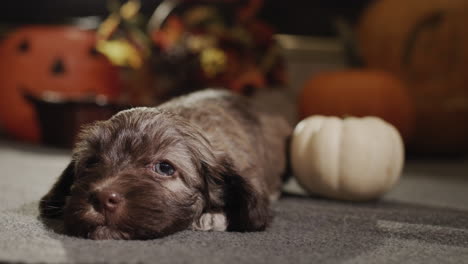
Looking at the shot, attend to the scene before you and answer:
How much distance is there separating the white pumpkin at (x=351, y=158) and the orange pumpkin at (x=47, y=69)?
3.64 metres

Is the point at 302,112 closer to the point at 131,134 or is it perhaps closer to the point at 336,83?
the point at 336,83

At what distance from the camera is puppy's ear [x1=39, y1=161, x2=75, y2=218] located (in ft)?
8.96

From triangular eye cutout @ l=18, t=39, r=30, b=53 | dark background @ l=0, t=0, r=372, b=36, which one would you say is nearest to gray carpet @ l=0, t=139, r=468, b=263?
triangular eye cutout @ l=18, t=39, r=30, b=53

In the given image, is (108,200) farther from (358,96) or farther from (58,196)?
(358,96)

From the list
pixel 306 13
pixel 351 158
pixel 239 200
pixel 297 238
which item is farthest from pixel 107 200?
pixel 306 13

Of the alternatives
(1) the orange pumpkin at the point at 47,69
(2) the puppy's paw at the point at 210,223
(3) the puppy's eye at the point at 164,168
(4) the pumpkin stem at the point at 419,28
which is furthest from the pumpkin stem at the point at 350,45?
(3) the puppy's eye at the point at 164,168

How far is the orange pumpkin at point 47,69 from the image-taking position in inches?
255

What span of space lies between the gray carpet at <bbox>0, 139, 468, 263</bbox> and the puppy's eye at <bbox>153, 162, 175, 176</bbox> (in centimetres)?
28

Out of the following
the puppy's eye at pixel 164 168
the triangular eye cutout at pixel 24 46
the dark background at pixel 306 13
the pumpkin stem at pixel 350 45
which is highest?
the dark background at pixel 306 13

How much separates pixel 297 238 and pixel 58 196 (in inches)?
47.9

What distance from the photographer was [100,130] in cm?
261

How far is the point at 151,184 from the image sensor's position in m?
2.42

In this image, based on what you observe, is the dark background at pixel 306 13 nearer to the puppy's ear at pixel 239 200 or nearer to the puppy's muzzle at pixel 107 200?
the puppy's ear at pixel 239 200

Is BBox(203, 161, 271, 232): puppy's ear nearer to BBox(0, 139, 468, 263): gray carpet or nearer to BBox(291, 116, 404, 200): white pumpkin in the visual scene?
BBox(0, 139, 468, 263): gray carpet
